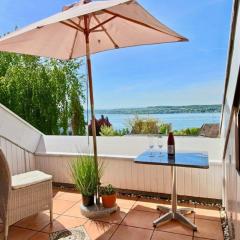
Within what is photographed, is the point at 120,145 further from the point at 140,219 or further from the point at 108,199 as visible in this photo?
the point at 140,219

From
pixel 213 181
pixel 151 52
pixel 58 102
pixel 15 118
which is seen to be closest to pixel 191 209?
pixel 213 181

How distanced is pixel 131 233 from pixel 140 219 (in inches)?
12.5

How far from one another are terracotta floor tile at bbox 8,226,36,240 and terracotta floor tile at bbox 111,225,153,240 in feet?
2.84

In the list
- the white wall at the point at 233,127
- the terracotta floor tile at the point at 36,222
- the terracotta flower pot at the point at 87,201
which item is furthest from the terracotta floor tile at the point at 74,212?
the white wall at the point at 233,127

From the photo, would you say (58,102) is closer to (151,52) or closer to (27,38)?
(27,38)

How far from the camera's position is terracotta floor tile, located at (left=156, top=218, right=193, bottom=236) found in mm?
2457

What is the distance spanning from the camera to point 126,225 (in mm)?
2641

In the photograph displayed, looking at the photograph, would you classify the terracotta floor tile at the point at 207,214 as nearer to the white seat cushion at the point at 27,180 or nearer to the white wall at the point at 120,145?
the white wall at the point at 120,145

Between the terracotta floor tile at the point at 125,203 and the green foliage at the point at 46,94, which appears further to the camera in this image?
the green foliage at the point at 46,94

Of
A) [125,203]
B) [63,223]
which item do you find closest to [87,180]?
[63,223]

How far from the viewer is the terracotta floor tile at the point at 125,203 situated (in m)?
3.13

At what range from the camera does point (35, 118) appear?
7.08 m

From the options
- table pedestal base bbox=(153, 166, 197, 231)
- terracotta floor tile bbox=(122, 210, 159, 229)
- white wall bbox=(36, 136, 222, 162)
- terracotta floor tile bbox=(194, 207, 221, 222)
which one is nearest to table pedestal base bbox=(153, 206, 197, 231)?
table pedestal base bbox=(153, 166, 197, 231)

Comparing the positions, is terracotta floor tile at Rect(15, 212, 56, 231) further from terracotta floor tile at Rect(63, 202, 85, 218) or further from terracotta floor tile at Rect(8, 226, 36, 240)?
terracotta floor tile at Rect(63, 202, 85, 218)
